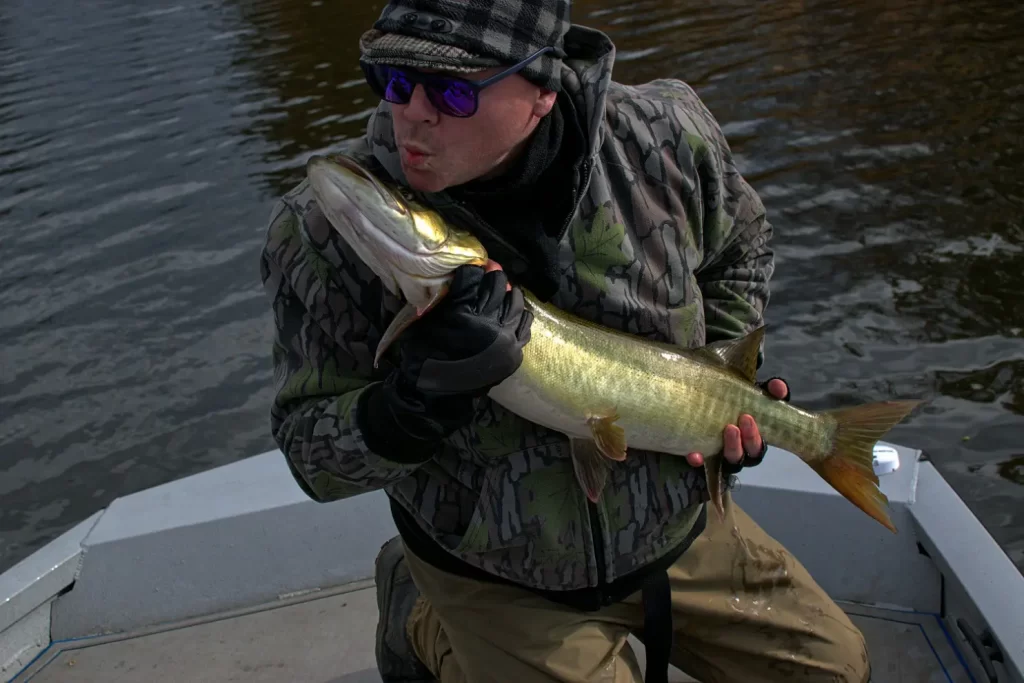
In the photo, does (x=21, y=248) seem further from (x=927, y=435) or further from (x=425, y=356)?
(x=425, y=356)

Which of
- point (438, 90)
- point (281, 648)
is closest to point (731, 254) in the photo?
point (438, 90)

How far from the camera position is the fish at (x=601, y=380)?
2332mm

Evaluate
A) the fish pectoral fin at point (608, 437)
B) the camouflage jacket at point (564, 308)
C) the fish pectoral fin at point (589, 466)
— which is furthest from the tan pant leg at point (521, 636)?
the fish pectoral fin at point (608, 437)

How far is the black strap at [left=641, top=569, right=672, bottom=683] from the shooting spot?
2.86 m

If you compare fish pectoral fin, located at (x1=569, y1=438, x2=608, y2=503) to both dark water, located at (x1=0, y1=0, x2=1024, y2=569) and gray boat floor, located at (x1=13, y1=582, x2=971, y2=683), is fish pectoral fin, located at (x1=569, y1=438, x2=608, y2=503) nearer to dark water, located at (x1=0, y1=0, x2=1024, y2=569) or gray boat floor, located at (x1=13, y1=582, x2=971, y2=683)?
gray boat floor, located at (x1=13, y1=582, x2=971, y2=683)

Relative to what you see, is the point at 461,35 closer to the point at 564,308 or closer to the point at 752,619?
the point at 564,308

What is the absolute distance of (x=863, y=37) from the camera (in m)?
Answer: 12.9

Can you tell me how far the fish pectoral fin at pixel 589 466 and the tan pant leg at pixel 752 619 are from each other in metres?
0.54

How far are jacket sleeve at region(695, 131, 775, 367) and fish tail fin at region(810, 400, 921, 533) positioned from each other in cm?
33

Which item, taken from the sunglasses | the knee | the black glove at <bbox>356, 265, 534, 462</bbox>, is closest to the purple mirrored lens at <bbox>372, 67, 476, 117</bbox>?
the sunglasses

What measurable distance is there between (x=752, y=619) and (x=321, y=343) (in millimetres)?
1456

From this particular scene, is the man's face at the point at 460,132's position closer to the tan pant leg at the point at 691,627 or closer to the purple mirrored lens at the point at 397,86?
the purple mirrored lens at the point at 397,86

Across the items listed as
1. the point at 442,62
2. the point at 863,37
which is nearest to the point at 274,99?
the point at 863,37

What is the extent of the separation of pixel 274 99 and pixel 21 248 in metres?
4.31
